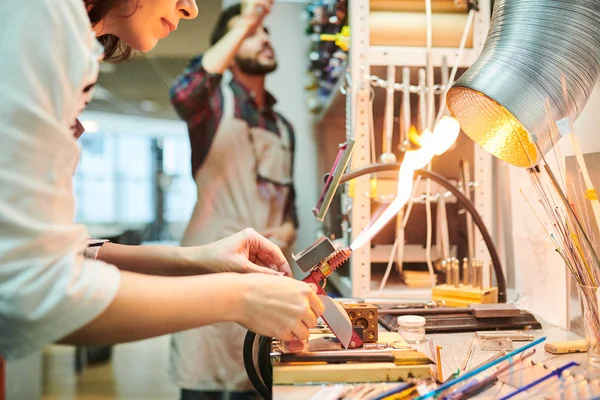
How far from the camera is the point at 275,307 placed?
2.28 ft

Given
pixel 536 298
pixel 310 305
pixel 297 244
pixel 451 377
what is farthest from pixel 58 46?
pixel 297 244

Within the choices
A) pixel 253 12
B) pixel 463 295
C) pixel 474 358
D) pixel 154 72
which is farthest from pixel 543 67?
pixel 154 72

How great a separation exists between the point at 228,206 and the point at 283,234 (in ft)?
1.10

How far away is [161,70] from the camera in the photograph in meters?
3.46

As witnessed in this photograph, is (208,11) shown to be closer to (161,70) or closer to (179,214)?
(161,70)

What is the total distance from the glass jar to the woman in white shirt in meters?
0.46

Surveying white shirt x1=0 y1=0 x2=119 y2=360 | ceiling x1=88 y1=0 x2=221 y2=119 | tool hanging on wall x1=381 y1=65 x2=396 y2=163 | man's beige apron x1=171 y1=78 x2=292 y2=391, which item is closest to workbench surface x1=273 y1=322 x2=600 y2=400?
white shirt x1=0 y1=0 x2=119 y2=360

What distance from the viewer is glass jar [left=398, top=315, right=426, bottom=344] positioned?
1027 mm

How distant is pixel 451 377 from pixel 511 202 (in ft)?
3.23

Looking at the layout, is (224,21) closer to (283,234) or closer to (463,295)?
(283,234)

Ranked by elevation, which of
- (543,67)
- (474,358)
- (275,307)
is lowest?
(474,358)

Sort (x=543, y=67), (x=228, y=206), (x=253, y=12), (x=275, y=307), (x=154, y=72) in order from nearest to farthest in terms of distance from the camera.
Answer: (x=275, y=307) → (x=543, y=67) → (x=228, y=206) → (x=253, y=12) → (x=154, y=72)

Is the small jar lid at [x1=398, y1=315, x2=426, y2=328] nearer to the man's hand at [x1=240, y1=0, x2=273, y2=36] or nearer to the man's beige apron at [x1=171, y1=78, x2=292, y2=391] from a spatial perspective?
Result: the man's beige apron at [x1=171, y1=78, x2=292, y2=391]

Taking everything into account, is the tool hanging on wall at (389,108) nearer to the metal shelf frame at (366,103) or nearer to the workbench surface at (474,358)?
the metal shelf frame at (366,103)
